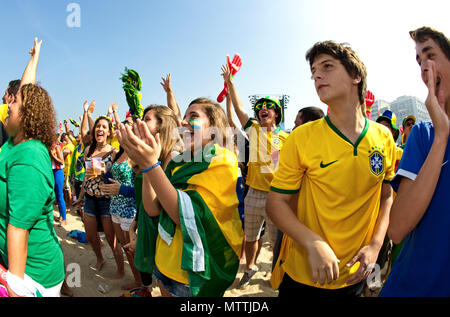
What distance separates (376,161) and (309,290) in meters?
0.85

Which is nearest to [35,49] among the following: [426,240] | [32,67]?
[32,67]

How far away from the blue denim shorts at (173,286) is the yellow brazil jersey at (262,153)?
2.25 meters

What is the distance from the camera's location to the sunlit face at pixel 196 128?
6.22 feet

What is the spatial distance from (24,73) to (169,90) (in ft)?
6.14

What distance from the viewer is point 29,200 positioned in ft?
5.06

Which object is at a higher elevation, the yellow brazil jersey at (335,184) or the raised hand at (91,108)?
the raised hand at (91,108)

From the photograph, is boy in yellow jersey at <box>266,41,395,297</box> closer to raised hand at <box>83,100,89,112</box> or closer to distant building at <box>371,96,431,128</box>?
raised hand at <box>83,100,89,112</box>

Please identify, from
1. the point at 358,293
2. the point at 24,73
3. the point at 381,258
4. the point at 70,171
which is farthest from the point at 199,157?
the point at 70,171

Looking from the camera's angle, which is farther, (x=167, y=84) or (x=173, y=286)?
(x=167, y=84)

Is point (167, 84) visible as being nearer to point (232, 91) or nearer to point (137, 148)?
point (232, 91)

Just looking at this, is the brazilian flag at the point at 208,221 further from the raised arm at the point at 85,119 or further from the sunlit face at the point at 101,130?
the raised arm at the point at 85,119

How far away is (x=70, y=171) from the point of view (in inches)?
321

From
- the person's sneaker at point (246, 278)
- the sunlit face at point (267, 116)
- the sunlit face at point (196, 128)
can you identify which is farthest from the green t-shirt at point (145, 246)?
the sunlit face at point (267, 116)
